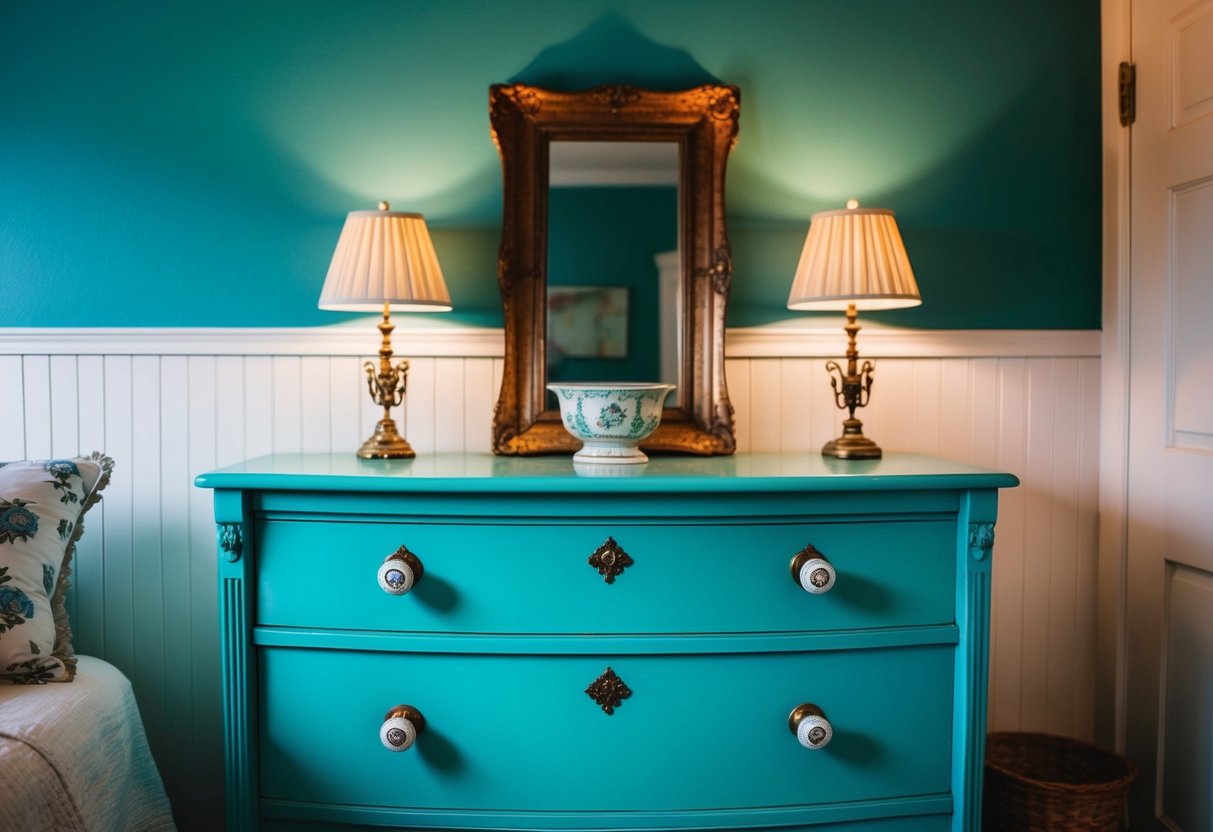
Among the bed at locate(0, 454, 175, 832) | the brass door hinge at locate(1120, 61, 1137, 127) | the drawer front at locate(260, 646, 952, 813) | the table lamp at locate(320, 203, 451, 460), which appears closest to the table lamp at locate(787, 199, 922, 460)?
the drawer front at locate(260, 646, 952, 813)

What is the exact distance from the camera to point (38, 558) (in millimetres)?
1621

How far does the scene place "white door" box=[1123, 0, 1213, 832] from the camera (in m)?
1.82

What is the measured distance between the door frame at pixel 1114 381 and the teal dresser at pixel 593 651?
728 millimetres

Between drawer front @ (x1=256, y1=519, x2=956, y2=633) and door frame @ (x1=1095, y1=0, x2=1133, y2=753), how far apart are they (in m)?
0.86

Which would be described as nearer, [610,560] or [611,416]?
[610,560]

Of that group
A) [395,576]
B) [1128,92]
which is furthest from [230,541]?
[1128,92]

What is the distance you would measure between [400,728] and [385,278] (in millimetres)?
898

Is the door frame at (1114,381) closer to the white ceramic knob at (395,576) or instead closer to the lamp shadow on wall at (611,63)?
the lamp shadow on wall at (611,63)

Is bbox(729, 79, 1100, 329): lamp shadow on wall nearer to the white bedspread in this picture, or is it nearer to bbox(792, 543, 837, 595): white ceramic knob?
bbox(792, 543, 837, 595): white ceramic knob

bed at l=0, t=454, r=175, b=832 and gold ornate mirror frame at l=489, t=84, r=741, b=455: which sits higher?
gold ornate mirror frame at l=489, t=84, r=741, b=455

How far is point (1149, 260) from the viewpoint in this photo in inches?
77.7

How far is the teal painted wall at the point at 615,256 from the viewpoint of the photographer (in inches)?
79.0

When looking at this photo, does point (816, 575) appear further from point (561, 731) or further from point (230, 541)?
point (230, 541)

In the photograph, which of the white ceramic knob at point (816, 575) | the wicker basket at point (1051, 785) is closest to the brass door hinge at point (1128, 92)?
the white ceramic knob at point (816, 575)
